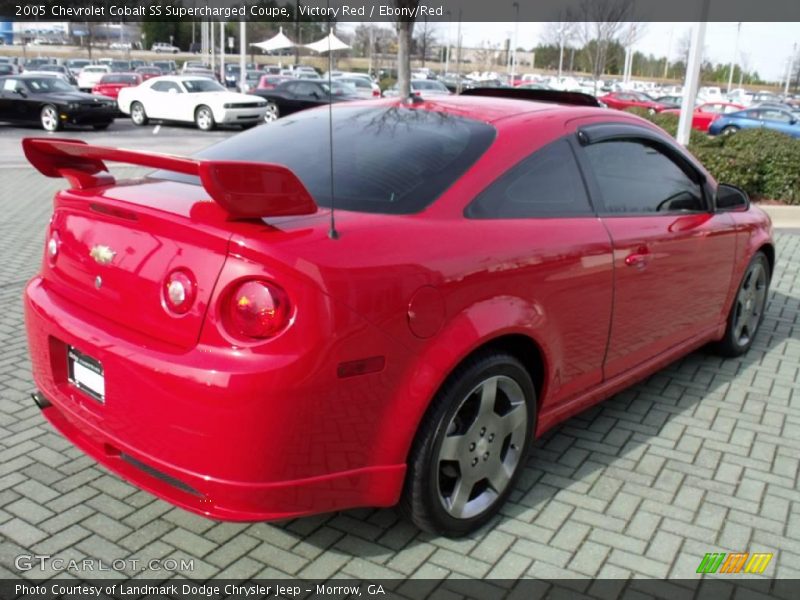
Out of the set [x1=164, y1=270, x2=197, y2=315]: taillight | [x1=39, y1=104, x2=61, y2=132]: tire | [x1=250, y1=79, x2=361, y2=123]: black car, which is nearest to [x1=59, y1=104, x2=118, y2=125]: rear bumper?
[x1=39, y1=104, x2=61, y2=132]: tire

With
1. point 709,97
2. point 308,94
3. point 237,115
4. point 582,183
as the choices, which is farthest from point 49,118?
point 709,97

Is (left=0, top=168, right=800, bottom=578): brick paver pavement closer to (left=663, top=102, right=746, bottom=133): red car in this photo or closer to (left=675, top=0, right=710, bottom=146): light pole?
(left=675, top=0, right=710, bottom=146): light pole

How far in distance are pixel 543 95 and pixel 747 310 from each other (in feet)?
6.75

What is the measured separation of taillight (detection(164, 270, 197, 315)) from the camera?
8.04ft

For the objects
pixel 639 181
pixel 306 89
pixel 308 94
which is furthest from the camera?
pixel 306 89

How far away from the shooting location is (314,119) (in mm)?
3703

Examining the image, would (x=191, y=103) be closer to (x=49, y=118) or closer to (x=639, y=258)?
(x=49, y=118)

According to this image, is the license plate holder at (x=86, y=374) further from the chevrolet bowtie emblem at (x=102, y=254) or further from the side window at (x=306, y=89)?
the side window at (x=306, y=89)

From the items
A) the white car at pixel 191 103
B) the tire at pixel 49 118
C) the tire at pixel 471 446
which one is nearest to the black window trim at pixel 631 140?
the tire at pixel 471 446

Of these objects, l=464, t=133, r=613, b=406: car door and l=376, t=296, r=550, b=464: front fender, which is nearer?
l=376, t=296, r=550, b=464: front fender

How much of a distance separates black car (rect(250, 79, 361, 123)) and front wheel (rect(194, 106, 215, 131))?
6.55 ft

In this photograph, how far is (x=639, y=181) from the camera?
3.89 meters

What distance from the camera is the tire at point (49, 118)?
21078 millimetres

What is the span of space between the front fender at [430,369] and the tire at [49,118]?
21.2 metres
